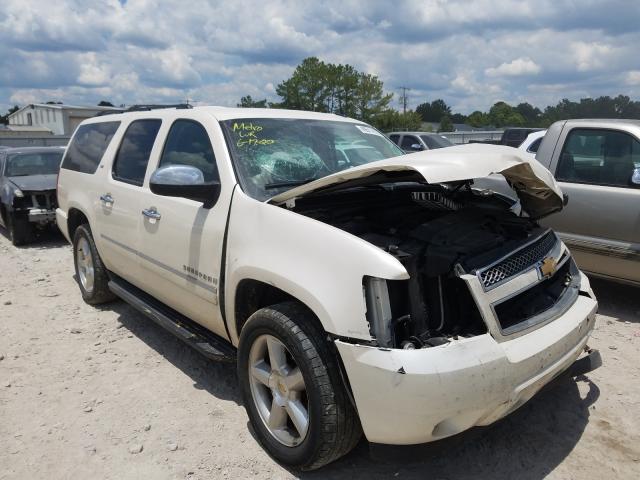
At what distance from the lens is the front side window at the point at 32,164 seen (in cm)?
988

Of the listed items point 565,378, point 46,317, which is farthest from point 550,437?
point 46,317

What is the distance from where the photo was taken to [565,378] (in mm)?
2842

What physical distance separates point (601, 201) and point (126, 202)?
4.19 metres

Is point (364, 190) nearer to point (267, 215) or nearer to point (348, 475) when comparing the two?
point (267, 215)

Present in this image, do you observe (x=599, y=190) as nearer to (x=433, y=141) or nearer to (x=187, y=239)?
(x=187, y=239)

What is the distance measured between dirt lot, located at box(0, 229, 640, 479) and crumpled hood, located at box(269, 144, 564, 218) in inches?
45.8

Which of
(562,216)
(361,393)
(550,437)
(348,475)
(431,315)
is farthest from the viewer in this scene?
(562,216)

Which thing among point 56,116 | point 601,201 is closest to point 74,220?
point 601,201

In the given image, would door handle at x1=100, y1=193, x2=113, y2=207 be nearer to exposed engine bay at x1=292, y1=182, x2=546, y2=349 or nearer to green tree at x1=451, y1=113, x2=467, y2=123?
exposed engine bay at x1=292, y1=182, x2=546, y2=349

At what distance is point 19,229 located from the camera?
28.8 feet

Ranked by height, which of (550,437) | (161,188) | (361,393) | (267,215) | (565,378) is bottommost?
(550,437)

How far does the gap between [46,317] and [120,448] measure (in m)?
2.68

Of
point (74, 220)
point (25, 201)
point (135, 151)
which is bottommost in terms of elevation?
point (74, 220)

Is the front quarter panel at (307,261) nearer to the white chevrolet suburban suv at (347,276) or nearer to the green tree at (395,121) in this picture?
the white chevrolet suburban suv at (347,276)
